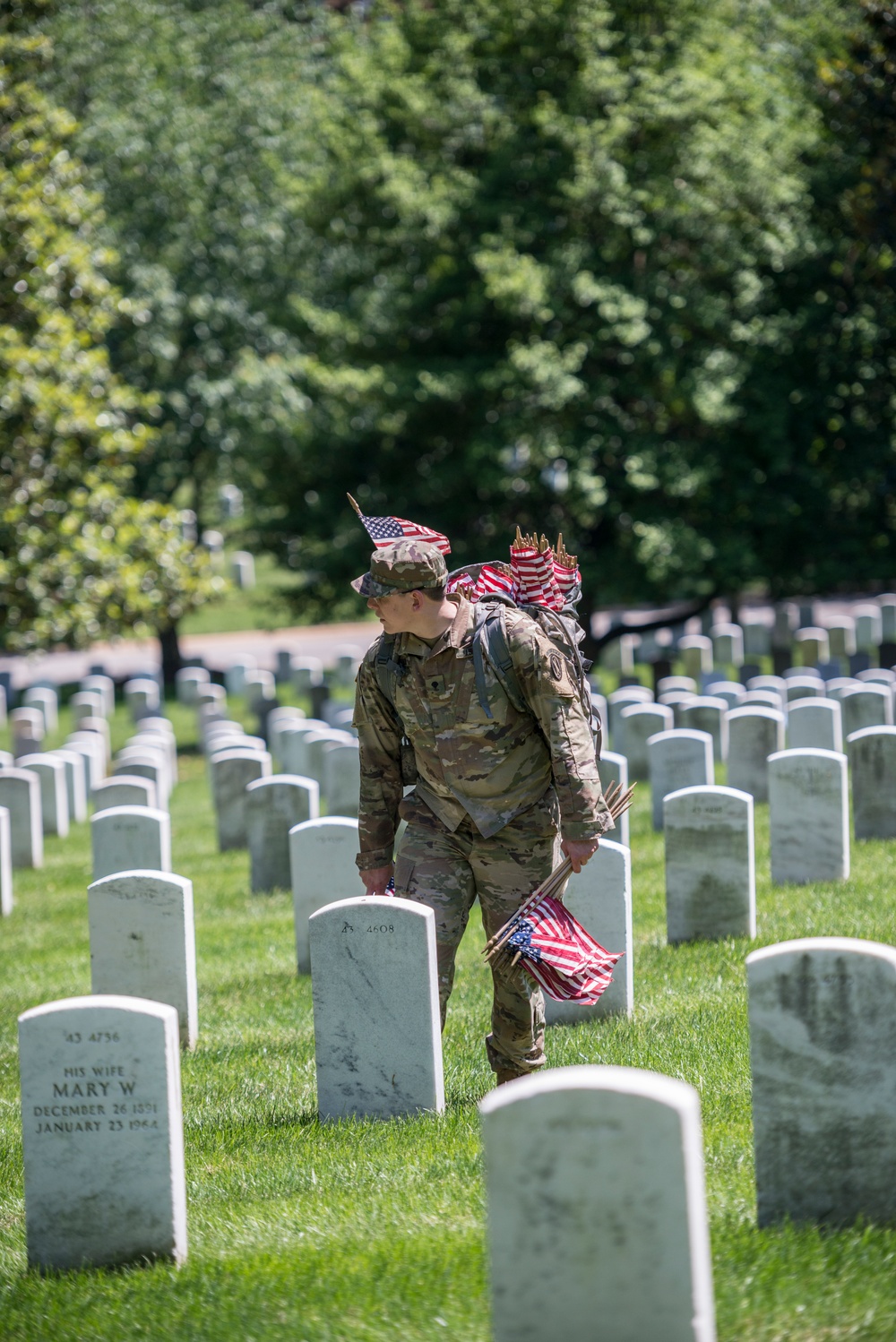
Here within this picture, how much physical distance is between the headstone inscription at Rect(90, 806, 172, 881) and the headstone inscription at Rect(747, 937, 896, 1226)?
18.7 feet

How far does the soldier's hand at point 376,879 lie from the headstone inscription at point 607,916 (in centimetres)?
142

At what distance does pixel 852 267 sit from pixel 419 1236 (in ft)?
58.1

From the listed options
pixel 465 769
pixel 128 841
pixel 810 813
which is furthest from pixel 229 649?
pixel 465 769

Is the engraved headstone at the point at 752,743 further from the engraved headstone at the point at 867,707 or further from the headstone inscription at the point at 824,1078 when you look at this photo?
the headstone inscription at the point at 824,1078

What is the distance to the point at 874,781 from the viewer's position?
10.1m

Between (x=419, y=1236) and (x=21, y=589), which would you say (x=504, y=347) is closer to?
(x=21, y=589)

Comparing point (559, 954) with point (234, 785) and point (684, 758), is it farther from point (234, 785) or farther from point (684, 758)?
point (234, 785)

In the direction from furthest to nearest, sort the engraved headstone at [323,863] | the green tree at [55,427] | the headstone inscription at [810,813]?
the green tree at [55,427], the headstone inscription at [810,813], the engraved headstone at [323,863]

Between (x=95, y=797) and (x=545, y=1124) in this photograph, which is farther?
(x=95, y=797)

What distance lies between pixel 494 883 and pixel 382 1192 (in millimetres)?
1196

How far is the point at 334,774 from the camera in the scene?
1205 centimetres

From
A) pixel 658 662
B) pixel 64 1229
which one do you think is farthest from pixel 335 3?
pixel 64 1229

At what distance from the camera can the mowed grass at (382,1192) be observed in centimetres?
392

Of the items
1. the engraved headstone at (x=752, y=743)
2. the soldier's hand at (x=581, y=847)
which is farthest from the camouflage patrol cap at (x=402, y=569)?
the engraved headstone at (x=752, y=743)
